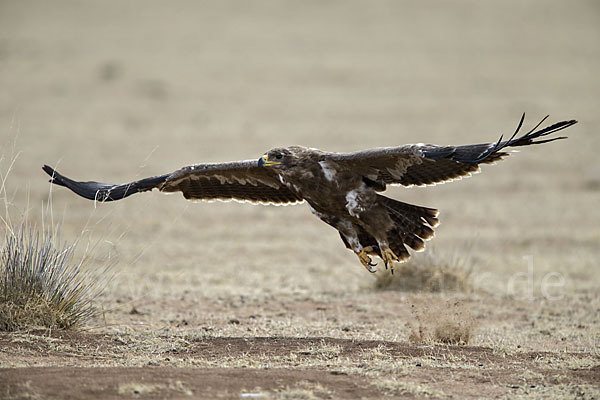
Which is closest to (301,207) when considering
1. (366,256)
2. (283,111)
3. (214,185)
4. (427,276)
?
(427,276)

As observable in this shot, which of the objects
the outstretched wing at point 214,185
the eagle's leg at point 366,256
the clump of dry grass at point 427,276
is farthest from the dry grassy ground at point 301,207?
the eagle's leg at point 366,256

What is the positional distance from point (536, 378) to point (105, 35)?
124ft

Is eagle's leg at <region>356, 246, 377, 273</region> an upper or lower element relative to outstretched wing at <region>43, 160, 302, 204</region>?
lower

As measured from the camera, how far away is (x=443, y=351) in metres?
7.23

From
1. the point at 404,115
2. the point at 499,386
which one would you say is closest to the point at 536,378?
the point at 499,386

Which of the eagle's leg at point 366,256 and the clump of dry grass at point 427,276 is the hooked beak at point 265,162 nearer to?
the eagle's leg at point 366,256

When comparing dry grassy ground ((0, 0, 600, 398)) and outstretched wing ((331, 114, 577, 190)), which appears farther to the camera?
outstretched wing ((331, 114, 577, 190))

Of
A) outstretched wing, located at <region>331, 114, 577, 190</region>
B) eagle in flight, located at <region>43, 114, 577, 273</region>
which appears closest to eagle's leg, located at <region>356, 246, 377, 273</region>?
eagle in flight, located at <region>43, 114, 577, 273</region>

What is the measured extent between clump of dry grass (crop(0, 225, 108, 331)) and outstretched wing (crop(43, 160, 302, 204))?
998 mm

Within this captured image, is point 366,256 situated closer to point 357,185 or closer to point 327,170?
point 357,185

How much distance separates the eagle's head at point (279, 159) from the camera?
8.31 meters

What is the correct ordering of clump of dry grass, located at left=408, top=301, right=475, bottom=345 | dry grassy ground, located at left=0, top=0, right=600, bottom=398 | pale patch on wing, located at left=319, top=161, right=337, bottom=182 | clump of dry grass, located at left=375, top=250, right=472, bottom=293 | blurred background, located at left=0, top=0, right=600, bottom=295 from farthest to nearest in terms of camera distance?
1. blurred background, located at left=0, top=0, right=600, bottom=295
2. clump of dry grass, located at left=375, top=250, right=472, bottom=293
3. pale patch on wing, located at left=319, top=161, right=337, bottom=182
4. clump of dry grass, located at left=408, top=301, right=475, bottom=345
5. dry grassy ground, located at left=0, top=0, right=600, bottom=398

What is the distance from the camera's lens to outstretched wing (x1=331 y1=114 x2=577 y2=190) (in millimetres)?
7375

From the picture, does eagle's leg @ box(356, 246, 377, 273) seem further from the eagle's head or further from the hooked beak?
the hooked beak
